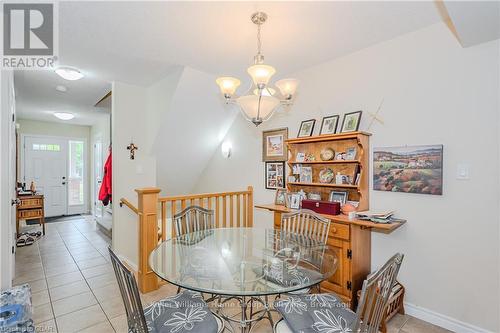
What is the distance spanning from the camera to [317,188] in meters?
2.98

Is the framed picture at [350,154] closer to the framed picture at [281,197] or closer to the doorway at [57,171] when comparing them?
the framed picture at [281,197]

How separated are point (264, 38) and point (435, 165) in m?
1.88

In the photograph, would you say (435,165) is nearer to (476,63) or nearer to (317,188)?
(476,63)

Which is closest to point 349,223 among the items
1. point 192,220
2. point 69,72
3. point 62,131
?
point 192,220

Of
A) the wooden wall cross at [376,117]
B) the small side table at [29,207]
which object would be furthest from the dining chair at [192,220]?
the small side table at [29,207]

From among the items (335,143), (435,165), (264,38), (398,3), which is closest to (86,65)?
(264,38)

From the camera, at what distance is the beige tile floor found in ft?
6.98

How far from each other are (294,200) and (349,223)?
0.77 meters

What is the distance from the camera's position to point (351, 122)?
8.60ft

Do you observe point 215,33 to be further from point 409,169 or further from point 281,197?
point 409,169

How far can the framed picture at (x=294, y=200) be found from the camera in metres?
2.92

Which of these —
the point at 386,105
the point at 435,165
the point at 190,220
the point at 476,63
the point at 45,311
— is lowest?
the point at 45,311

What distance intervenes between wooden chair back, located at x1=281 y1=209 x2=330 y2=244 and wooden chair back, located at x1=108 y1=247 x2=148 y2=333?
1.57m

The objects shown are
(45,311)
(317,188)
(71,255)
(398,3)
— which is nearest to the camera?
(398,3)
